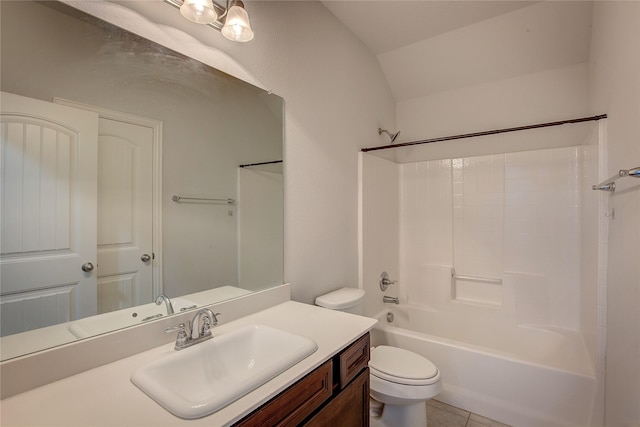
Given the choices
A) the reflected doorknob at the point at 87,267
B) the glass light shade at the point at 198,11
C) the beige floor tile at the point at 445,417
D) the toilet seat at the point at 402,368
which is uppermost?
the glass light shade at the point at 198,11

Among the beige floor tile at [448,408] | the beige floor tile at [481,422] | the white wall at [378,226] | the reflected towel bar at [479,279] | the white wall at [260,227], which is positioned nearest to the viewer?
the white wall at [260,227]

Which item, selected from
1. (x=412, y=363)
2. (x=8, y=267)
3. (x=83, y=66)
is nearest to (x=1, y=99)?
(x=83, y=66)

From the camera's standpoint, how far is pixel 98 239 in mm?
1000

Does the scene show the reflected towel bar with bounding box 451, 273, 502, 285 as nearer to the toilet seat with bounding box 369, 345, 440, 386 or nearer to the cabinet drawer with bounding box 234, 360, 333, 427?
the toilet seat with bounding box 369, 345, 440, 386

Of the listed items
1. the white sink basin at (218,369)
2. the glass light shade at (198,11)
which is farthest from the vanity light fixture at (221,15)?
the white sink basin at (218,369)

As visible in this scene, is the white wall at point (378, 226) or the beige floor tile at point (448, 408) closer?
the beige floor tile at point (448, 408)

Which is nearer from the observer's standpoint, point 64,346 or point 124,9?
point 64,346

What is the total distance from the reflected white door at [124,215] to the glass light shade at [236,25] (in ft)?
1.79

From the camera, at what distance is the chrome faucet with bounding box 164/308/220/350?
1.05 m

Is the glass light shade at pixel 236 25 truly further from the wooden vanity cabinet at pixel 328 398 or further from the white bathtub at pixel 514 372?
the white bathtub at pixel 514 372

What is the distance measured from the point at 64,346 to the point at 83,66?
88 centimetres

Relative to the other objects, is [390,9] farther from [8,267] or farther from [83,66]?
[8,267]

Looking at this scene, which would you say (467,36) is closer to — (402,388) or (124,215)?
(402,388)

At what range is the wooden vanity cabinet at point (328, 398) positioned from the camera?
82 centimetres
